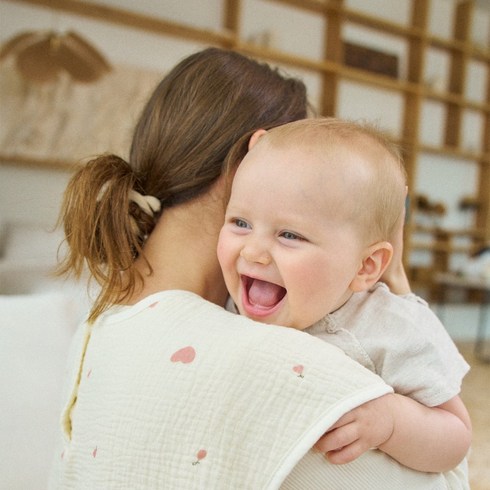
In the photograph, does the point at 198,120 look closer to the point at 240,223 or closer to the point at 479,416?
the point at 240,223

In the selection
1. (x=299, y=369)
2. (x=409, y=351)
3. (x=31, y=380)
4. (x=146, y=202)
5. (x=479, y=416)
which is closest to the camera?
(x=299, y=369)

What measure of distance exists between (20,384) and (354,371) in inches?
36.4

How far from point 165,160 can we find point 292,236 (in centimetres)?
28

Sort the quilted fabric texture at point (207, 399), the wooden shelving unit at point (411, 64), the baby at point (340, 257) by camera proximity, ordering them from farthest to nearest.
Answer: the wooden shelving unit at point (411, 64) < the baby at point (340, 257) < the quilted fabric texture at point (207, 399)

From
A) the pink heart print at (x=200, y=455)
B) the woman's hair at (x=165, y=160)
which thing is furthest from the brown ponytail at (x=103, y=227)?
the pink heart print at (x=200, y=455)

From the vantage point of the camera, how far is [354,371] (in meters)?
0.62

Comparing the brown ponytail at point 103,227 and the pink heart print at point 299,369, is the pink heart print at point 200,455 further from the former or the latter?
the brown ponytail at point 103,227

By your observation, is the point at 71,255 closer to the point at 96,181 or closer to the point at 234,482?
the point at 96,181

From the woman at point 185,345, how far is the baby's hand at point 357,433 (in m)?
0.03

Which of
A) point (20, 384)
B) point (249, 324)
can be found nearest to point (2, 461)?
point (20, 384)

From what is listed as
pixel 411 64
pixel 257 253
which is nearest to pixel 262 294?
pixel 257 253

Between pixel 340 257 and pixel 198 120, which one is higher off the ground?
pixel 198 120

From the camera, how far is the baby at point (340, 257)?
729mm

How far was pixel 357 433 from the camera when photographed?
2.05 ft
